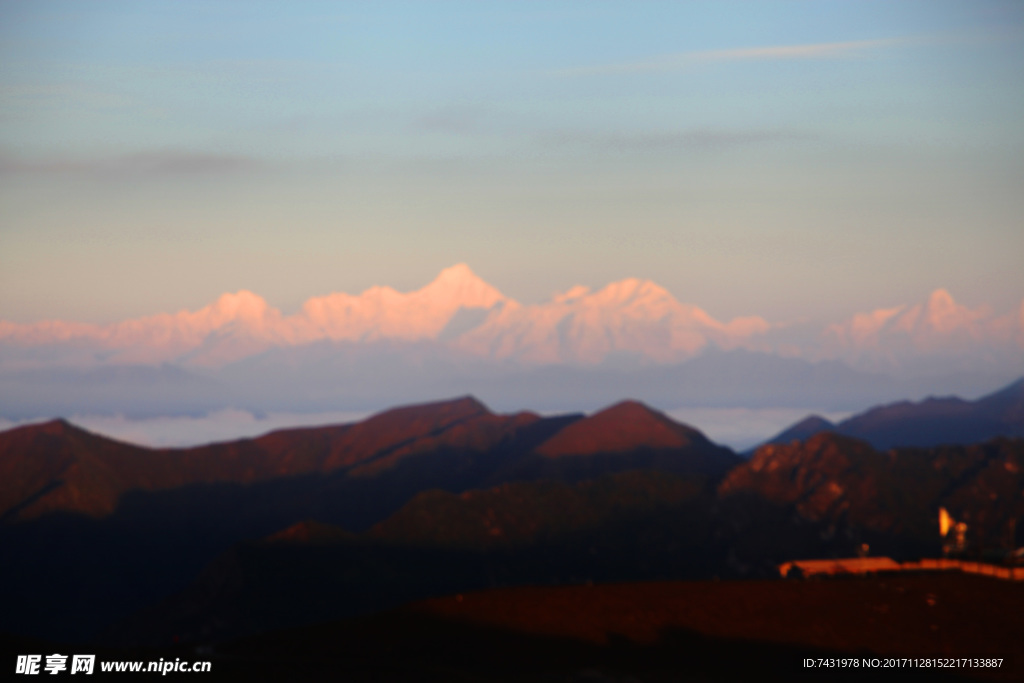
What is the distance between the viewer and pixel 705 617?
3821 inches

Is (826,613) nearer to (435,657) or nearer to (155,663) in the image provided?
(435,657)

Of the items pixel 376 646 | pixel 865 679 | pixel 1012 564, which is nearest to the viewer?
pixel 865 679

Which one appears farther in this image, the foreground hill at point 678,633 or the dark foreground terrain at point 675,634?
the foreground hill at point 678,633

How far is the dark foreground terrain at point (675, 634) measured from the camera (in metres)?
84.9

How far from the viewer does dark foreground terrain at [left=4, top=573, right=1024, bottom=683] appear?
84.9 meters

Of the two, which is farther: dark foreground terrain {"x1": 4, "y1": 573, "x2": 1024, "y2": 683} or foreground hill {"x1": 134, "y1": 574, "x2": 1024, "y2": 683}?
foreground hill {"x1": 134, "y1": 574, "x2": 1024, "y2": 683}

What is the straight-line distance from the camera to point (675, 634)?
94125mm

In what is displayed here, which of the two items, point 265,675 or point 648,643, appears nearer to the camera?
point 265,675

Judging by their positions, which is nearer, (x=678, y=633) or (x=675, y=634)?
(x=675, y=634)

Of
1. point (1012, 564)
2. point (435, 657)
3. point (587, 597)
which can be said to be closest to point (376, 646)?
point (435, 657)

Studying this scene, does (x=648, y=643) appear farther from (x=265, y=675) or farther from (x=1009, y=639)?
(x=265, y=675)

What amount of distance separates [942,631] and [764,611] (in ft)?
43.2

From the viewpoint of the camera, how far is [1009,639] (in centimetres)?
9231

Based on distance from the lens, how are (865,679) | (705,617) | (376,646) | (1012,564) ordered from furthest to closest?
(1012,564)
(705,617)
(376,646)
(865,679)
